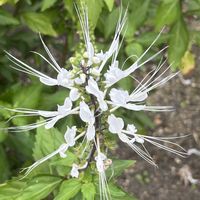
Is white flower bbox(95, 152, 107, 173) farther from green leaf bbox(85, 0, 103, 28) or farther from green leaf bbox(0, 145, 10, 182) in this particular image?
green leaf bbox(0, 145, 10, 182)

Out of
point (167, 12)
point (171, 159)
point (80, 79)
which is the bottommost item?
point (171, 159)

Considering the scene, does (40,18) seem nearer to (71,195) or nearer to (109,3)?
(109,3)

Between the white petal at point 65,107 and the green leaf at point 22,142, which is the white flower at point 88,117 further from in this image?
the green leaf at point 22,142

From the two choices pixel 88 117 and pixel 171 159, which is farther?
pixel 171 159

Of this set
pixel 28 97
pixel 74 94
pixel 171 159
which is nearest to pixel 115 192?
pixel 74 94

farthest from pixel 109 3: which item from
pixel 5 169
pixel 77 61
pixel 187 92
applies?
pixel 187 92

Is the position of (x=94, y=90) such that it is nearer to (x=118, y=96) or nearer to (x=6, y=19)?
(x=118, y=96)

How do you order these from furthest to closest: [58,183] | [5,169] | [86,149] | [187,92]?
[187,92], [5,169], [58,183], [86,149]
